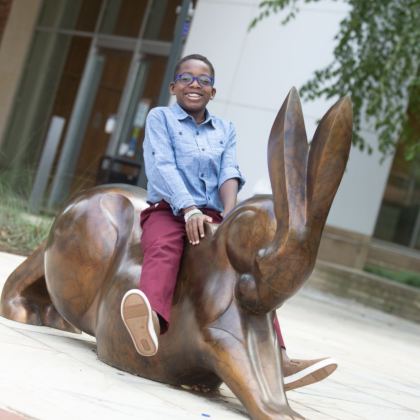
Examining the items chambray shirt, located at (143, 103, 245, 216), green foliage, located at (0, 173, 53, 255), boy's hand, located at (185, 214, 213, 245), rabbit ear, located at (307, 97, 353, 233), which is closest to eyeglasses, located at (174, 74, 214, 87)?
chambray shirt, located at (143, 103, 245, 216)

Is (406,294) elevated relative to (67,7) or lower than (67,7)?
lower

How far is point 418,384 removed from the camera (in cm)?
596

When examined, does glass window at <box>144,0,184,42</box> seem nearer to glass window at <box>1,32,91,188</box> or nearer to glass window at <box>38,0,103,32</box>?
glass window at <box>38,0,103,32</box>

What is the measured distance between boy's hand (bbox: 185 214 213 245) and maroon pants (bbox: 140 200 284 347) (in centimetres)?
5

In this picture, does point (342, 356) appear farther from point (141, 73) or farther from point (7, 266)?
point (141, 73)

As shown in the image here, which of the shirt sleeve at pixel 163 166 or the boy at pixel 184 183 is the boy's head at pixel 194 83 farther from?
the shirt sleeve at pixel 163 166

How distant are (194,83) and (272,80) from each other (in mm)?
9752

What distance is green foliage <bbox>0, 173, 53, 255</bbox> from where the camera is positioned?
8203 mm

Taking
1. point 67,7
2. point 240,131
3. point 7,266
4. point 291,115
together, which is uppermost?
point 67,7

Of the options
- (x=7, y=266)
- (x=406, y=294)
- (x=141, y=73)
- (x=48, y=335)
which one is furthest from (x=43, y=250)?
(x=141, y=73)

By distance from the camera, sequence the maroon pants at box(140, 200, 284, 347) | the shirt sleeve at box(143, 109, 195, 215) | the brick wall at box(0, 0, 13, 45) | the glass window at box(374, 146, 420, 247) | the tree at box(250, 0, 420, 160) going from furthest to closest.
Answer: the brick wall at box(0, 0, 13, 45), the glass window at box(374, 146, 420, 247), the tree at box(250, 0, 420, 160), the shirt sleeve at box(143, 109, 195, 215), the maroon pants at box(140, 200, 284, 347)

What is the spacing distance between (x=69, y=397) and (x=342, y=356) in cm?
395

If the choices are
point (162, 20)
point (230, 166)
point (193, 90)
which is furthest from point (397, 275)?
point (193, 90)

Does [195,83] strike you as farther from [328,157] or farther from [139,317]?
[139,317]
